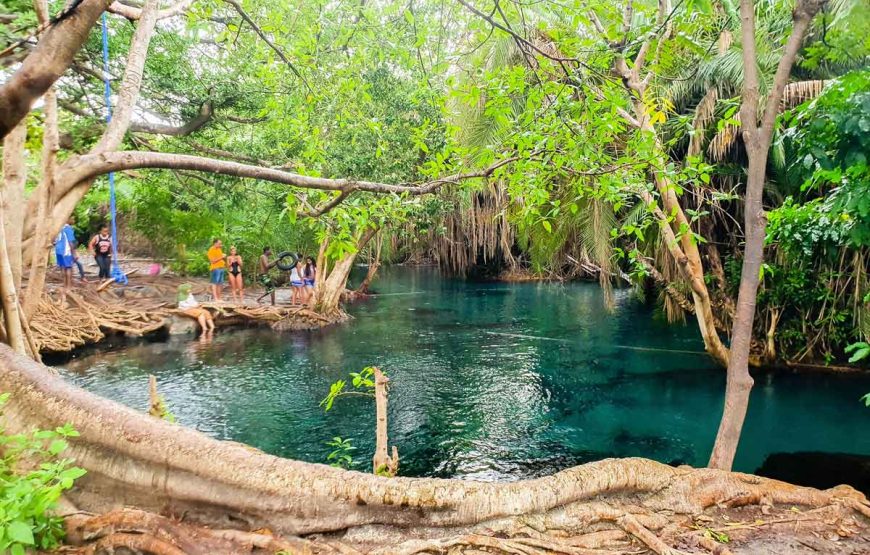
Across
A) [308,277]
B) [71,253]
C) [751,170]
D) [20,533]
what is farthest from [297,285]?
[20,533]

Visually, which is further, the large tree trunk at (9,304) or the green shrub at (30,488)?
the large tree trunk at (9,304)

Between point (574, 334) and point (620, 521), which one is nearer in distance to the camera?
point (620, 521)

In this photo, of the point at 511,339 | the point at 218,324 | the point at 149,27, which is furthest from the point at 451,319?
the point at 149,27

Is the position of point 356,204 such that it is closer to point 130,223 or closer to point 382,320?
Result: point 382,320

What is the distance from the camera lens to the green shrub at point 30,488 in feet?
5.97

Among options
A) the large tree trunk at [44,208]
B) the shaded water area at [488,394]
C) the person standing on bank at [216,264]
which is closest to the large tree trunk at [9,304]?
the large tree trunk at [44,208]

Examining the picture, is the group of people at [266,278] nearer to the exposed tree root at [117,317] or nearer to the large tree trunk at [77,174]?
the exposed tree root at [117,317]

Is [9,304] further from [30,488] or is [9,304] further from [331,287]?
[331,287]

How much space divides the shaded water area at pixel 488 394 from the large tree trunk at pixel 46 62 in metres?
5.06

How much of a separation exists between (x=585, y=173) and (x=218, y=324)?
1262cm

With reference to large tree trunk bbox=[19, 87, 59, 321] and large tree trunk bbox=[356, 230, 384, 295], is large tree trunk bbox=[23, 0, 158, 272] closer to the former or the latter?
large tree trunk bbox=[19, 87, 59, 321]

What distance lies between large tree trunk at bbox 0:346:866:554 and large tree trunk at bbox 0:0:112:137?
1.39 m

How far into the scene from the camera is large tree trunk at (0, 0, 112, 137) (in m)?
2.36

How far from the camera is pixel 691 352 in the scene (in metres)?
11.9
